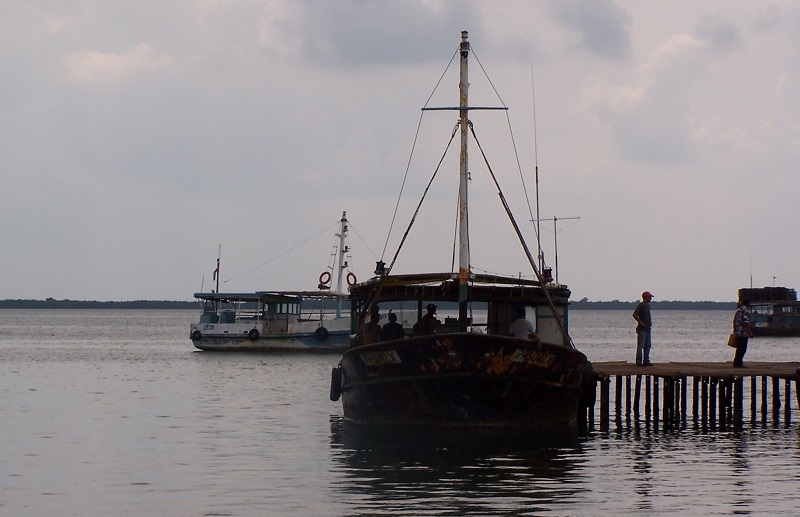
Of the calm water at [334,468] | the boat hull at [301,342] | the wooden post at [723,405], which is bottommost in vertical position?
the calm water at [334,468]

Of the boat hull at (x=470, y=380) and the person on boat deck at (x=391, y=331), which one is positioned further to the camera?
the person on boat deck at (x=391, y=331)

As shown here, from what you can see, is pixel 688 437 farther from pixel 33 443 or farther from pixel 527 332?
pixel 33 443

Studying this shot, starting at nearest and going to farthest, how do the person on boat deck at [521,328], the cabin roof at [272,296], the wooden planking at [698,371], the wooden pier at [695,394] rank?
the person on boat deck at [521,328]
the wooden planking at [698,371]
the wooden pier at [695,394]
the cabin roof at [272,296]

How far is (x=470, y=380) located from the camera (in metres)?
25.8

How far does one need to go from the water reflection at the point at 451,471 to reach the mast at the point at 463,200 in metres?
2.50

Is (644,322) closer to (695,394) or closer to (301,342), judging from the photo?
(695,394)

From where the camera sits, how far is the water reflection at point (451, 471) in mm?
19094

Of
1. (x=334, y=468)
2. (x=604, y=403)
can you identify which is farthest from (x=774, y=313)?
(x=334, y=468)

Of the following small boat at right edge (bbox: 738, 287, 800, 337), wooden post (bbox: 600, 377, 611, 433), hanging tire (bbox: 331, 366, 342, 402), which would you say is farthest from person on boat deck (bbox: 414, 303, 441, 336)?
small boat at right edge (bbox: 738, 287, 800, 337)

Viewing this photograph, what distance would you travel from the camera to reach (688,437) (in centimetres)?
2886

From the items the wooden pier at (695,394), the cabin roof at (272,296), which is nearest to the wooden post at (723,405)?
the wooden pier at (695,394)

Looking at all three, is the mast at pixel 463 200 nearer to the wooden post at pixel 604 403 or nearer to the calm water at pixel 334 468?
the calm water at pixel 334 468

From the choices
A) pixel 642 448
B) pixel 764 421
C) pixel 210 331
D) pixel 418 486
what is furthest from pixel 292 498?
pixel 210 331

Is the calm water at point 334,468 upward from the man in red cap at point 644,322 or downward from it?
downward
